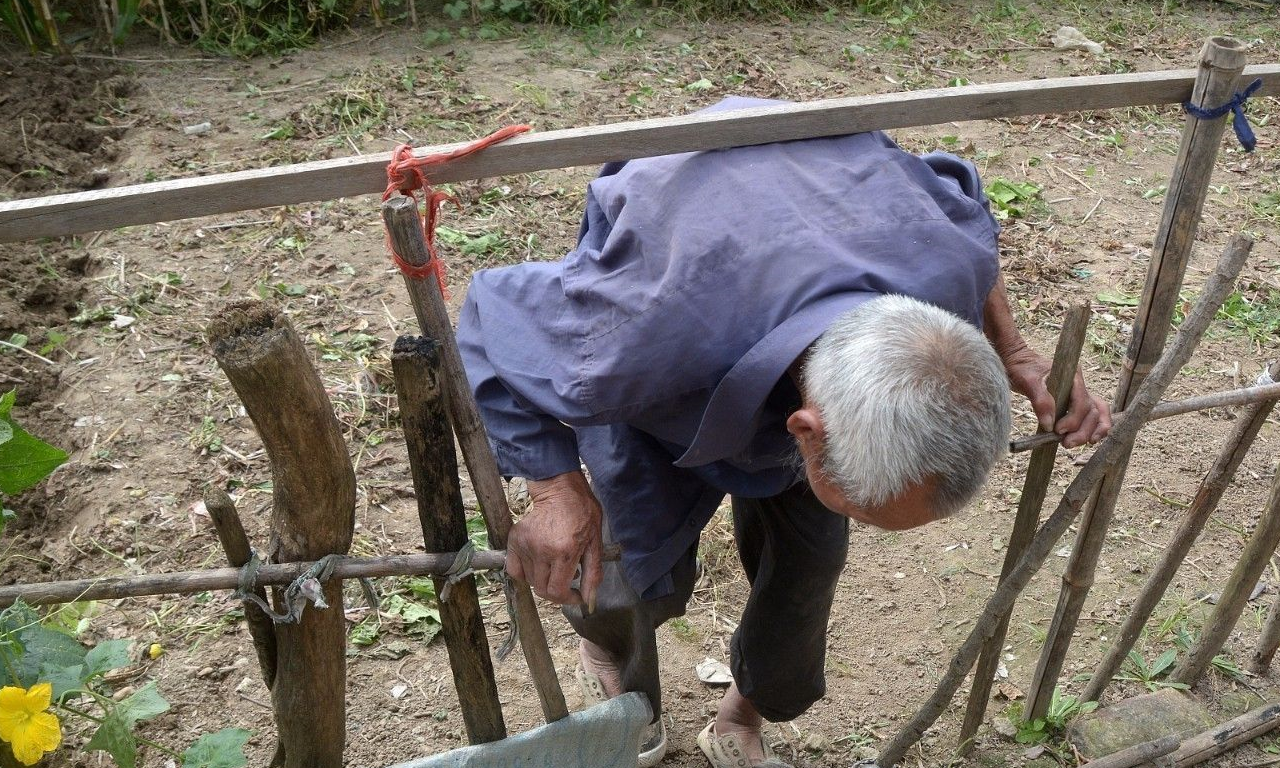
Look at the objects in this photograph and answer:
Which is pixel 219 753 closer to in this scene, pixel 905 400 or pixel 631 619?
pixel 631 619

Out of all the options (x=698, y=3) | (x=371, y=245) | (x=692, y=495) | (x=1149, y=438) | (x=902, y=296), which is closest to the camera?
(x=902, y=296)

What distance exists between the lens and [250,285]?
4.12 metres

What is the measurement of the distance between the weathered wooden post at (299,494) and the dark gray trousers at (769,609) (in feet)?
1.90

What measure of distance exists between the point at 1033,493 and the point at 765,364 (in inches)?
35.9

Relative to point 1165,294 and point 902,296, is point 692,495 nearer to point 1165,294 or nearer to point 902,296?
point 902,296

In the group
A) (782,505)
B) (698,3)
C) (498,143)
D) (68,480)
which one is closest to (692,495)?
(782,505)

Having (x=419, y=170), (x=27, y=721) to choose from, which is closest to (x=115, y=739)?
(x=27, y=721)

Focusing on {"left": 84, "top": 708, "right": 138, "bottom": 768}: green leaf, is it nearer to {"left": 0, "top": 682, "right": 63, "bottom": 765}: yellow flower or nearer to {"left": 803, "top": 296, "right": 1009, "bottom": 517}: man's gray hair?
{"left": 0, "top": 682, "right": 63, "bottom": 765}: yellow flower

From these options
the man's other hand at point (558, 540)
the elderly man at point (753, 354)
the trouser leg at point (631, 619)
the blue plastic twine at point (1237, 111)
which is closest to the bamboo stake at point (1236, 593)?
the elderly man at point (753, 354)

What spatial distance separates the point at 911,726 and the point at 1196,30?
638 cm

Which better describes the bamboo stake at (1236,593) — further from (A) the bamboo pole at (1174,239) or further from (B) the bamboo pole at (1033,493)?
(B) the bamboo pole at (1033,493)

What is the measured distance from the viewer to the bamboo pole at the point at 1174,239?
1904 millimetres

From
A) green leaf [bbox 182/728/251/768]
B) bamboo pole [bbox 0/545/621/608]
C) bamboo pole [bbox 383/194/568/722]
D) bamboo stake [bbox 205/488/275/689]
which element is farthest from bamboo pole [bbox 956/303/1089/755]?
green leaf [bbox 182/728/251/768]

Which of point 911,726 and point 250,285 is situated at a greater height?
point 250,285
